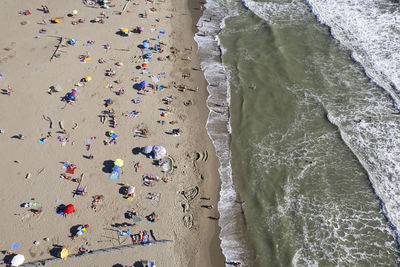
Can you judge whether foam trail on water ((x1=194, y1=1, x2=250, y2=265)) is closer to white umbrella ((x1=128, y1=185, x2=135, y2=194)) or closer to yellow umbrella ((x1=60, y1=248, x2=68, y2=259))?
white umbrella ((x1=128, y1=185, x2=135, y2=194))

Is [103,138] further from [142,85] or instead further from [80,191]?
[142,85]

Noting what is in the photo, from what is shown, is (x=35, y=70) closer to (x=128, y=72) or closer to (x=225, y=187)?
(x=128, y=72)

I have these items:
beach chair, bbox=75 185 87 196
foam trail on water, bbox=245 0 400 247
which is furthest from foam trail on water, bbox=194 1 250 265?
beach chair, bbox=75 185 87 196

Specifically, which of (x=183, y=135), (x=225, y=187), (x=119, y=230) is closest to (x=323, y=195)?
(x=225, y=187)

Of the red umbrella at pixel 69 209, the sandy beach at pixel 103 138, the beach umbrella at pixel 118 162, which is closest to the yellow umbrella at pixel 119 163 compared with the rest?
the beach umbrella at pixel 118 162

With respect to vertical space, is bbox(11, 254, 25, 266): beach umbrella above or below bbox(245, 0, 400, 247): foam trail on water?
below

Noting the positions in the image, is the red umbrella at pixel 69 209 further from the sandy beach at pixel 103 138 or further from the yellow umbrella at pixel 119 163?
the yellow umbrella at pixel 119 163
